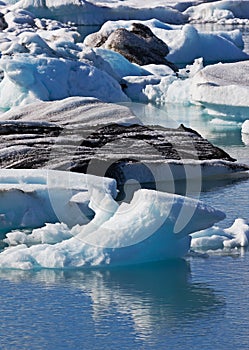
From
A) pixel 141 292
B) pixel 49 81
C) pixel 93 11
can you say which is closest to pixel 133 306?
pixel 141 292

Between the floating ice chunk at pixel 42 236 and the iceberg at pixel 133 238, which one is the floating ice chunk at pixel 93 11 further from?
the iceberg at pixel 133 238

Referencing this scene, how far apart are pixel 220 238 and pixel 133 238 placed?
82 centimetres

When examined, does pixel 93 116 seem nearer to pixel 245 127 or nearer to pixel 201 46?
pixel 245 127

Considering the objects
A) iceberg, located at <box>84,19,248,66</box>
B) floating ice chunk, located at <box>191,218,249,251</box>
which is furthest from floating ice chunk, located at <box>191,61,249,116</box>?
iceberg, located at <box>84,19,248,66</box>

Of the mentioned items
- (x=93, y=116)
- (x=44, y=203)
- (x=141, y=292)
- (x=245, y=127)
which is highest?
(x=93, y=116)

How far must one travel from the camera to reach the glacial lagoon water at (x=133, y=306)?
4.11m

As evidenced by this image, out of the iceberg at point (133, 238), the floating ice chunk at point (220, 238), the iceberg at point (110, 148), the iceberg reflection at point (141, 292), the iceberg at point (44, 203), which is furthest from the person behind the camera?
the iceberg at point (110, 148)

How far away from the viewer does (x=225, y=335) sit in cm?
416

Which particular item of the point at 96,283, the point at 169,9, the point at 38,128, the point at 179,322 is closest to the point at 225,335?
the point at 179,322

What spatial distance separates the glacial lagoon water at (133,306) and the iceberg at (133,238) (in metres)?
0.07

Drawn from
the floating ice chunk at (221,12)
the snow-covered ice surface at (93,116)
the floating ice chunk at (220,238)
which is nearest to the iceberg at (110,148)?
the snow-covered ice surface at (93,116)

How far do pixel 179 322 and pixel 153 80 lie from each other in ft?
34.0

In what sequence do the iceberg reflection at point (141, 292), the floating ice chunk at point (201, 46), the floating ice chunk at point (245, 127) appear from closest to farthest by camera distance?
1. the iceberg reflection at point (141, 292)
2. the floating ice chunk at point (245, 127)
3. the floating ice chunk at point (201, 46)

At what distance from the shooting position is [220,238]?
5.64 metres
